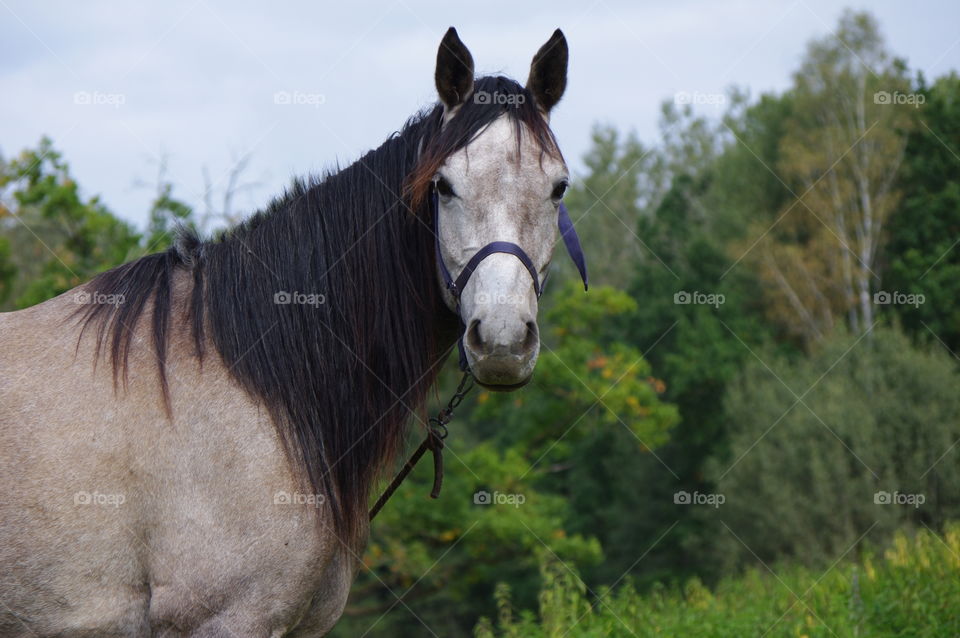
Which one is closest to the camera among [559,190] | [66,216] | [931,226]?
[559,190]

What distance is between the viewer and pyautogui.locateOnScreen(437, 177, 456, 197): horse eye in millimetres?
3414

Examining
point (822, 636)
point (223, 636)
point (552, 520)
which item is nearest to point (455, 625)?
point (552, 520)

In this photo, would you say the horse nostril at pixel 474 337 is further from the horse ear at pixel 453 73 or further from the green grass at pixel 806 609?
the green grass at pixel 806 609

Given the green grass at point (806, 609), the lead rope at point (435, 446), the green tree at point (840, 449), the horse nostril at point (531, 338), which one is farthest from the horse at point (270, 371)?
the green tree at point (840, 449)

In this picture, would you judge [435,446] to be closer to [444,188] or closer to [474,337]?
[474,337]

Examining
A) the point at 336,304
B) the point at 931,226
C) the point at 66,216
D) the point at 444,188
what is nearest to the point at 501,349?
the point at 444,188

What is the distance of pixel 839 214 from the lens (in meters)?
34.4

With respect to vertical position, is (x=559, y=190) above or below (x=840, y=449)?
above

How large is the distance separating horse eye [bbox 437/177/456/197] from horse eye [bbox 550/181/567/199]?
1.30ft

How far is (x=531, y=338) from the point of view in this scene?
3113mm

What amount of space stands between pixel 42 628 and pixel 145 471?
617 millimetres

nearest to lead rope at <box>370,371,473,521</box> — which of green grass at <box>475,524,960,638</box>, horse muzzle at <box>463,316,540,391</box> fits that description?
horse muzzle at <box>463,316,540,391</box>

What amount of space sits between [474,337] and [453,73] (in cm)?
120

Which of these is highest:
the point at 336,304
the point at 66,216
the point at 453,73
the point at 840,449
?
the point at 66,216
